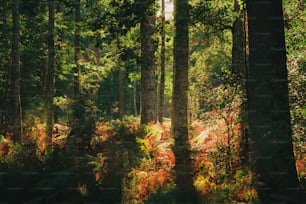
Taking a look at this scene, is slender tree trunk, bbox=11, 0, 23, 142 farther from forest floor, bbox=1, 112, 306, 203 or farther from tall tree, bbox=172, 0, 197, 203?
tall tree, bbox=172, 0, 197, 203

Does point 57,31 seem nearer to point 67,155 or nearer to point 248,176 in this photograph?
point 67,155

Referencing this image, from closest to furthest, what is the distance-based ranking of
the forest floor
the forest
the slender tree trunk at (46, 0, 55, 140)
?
the forest
the forest floor
the slender tree trunk at (46, 0, 55, 140)

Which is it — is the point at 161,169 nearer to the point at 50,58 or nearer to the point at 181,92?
the point at 181,92

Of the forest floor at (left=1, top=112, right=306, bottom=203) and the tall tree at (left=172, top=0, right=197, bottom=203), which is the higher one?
the tall tree at (left=172, top=0, right=197, bottom=203)

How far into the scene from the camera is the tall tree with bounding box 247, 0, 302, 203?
5.46 meters

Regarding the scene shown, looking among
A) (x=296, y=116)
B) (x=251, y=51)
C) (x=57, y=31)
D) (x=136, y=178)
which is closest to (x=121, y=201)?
(x=136, y=178)

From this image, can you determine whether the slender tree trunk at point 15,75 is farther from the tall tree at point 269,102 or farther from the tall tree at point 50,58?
the tall tree at point 269,102

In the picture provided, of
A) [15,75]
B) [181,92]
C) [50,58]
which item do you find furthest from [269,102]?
[50,58]

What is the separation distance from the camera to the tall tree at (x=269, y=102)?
546 cm

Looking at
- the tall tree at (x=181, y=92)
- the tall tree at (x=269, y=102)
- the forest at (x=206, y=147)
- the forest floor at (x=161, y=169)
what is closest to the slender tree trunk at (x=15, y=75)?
the forest at (x=206, y=147)

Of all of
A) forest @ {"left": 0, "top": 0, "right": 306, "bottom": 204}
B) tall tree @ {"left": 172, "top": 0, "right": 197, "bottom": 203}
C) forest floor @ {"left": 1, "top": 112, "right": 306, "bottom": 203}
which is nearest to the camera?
forest @ {"left": 0, "top": 0, "right": 306, "bottom": 204}

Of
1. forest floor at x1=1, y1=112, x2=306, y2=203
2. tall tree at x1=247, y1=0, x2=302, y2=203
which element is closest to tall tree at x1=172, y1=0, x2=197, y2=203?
forest floor at x1=1, y1=112, x2=306, y2=203

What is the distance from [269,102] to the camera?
5.67 m

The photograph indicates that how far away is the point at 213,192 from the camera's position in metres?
5.68
